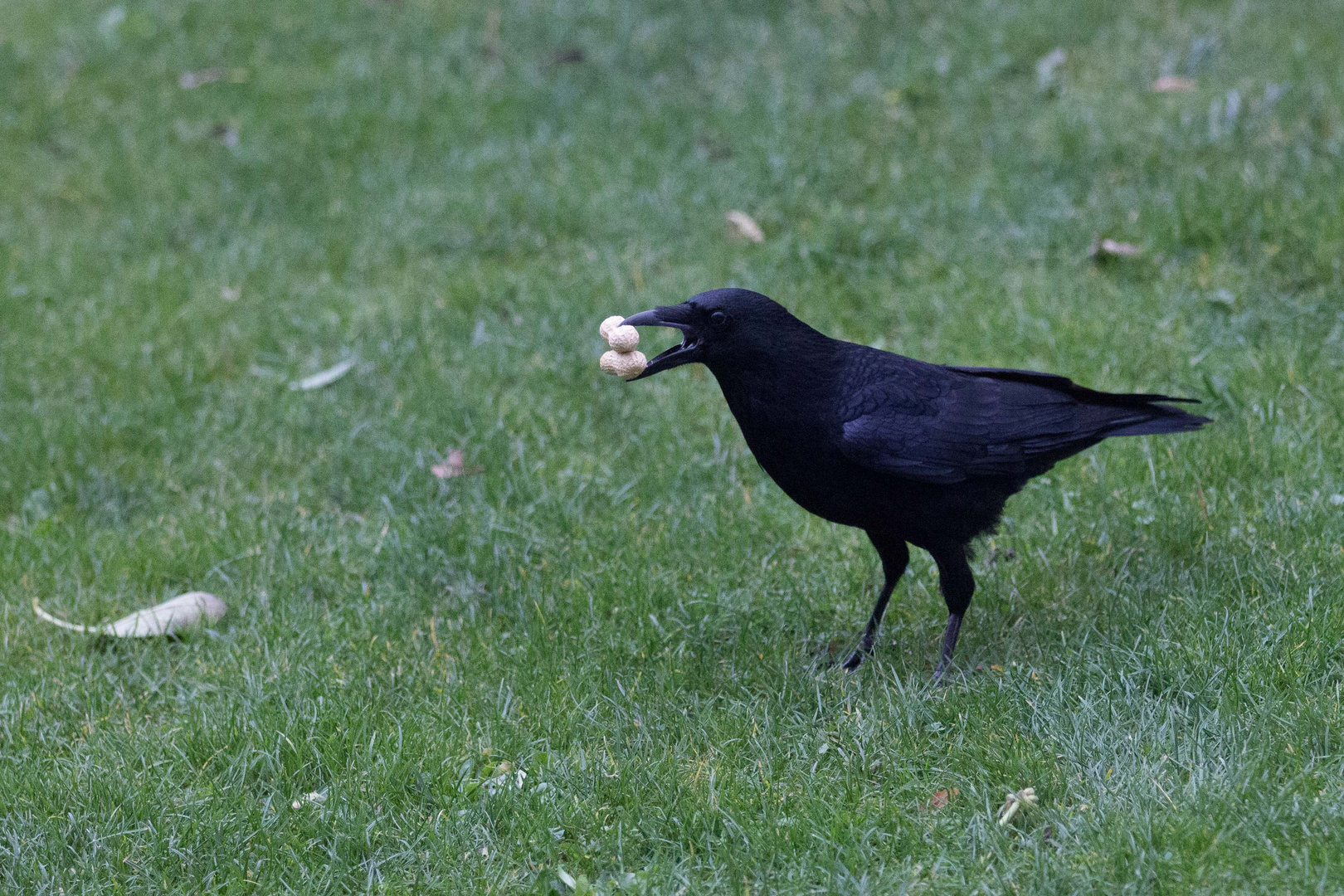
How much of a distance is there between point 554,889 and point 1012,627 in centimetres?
175

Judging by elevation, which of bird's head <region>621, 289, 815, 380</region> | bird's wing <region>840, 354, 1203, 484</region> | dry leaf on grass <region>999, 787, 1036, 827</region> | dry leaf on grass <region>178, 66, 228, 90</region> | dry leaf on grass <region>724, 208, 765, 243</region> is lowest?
dry leaf on grass <region>999, 787, 1036, 827</region>

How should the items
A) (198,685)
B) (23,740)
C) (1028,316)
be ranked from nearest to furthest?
(23,740) → (198,685) → (1028,316)

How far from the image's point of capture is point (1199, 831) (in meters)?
2.78

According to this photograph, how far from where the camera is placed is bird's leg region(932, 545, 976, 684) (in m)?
3.69

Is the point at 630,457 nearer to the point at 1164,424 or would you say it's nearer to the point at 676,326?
the point at 676,326

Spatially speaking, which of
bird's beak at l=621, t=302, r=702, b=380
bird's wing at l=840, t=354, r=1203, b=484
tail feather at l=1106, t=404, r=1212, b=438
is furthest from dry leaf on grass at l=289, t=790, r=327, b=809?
tail feather at l=1106, t=404, r=1212, b=438

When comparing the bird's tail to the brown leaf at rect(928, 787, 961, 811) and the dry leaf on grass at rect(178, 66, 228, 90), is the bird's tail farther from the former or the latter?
the dry leaf on grass at rect(178, 66, 228, 90)

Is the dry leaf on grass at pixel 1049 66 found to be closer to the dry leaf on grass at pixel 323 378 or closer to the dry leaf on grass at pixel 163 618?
the dry leaf on grass at pixel 323 378

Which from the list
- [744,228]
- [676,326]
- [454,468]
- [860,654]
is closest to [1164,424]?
[860,654]

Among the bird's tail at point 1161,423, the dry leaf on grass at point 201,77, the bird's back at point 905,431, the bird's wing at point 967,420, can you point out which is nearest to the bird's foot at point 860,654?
the bird's back at point 905,431

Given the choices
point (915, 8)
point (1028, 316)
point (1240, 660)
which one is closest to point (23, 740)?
point (1240, 660)

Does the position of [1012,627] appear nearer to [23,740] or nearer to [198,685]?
[198,685]

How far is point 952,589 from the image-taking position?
3.74 metres

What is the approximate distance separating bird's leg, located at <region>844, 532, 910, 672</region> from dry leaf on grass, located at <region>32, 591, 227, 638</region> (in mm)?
2134
